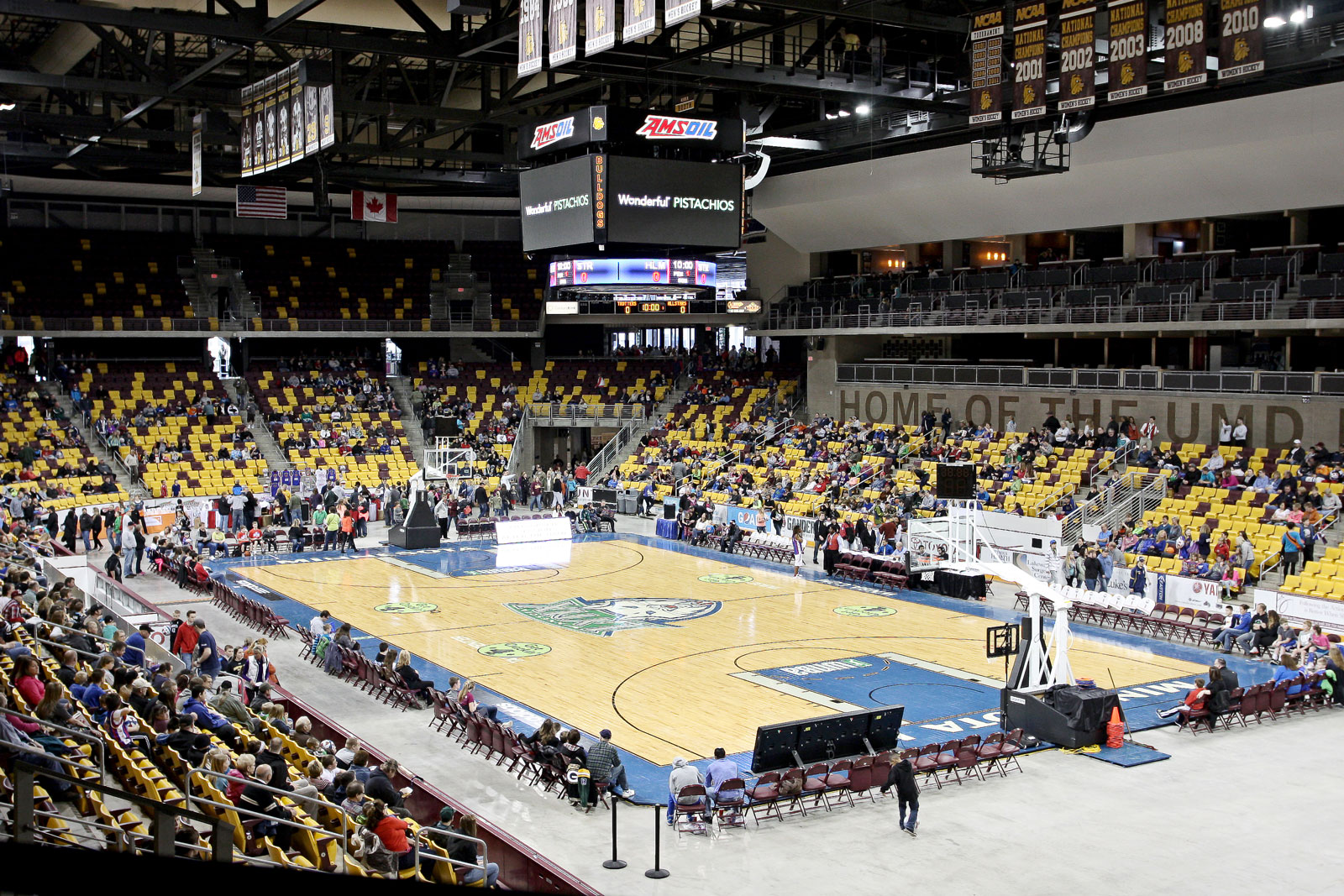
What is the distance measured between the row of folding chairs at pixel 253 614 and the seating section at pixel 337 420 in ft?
48.5

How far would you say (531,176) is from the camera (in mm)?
22750

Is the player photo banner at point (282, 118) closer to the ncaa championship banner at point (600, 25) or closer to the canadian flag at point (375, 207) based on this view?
the ncaa championship banner at point (600, 25)

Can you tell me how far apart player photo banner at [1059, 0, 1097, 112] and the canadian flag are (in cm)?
2105

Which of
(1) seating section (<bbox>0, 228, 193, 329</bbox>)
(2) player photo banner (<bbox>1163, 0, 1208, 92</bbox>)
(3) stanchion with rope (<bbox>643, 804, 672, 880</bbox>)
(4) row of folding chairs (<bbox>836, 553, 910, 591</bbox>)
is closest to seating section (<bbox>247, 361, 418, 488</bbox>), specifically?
(1) seating section (<bbox>0, 228, 193, 329</bbox>)

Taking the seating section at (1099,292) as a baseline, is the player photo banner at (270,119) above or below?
above

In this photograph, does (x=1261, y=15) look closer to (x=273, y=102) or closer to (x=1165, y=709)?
(x=1165, y=709)

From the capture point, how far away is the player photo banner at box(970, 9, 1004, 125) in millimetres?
20922

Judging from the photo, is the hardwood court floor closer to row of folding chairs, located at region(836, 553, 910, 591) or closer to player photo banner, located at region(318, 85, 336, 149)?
row of folding chairs, located at region(836, 553, 910, 591)

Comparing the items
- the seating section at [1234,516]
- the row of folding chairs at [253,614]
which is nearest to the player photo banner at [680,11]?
the row of folding chairs at [253,614]

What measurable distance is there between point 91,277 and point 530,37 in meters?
35.7

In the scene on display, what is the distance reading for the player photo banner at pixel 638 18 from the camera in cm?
1368

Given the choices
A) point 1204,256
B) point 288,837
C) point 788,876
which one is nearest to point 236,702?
point 288,837

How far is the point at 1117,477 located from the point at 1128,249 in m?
8.11

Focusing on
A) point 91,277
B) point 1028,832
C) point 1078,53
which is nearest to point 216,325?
point 91,277
